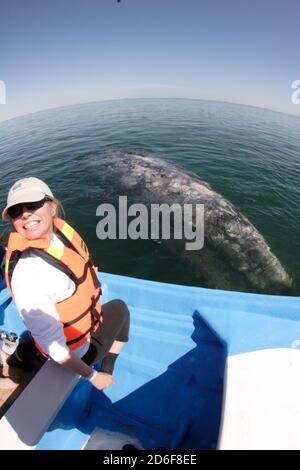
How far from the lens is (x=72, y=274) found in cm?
306

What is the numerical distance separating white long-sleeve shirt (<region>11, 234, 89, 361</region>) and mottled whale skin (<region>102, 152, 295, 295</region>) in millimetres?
5771

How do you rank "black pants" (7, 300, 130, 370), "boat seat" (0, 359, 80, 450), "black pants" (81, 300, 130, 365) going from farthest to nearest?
"black pants" (7, 300, 130, 370), "black pants" (81, 300, 130, 365), "boat seat" (0, 359, 80, 450)

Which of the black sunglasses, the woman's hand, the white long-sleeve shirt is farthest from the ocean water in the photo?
the black sunglasses

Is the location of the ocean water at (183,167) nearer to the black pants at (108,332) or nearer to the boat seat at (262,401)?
the black pants at (108,332)

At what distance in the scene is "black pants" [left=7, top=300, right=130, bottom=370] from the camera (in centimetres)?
361

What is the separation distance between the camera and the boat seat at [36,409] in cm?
265

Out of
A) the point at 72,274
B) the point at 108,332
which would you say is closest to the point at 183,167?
the point at 108,332

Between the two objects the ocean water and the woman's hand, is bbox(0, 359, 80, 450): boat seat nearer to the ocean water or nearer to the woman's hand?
the woman's hand

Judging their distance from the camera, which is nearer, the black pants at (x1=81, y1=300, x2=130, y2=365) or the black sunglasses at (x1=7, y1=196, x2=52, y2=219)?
the black sunglasses at (x1=7, y1=196, x2=52, y2=219)

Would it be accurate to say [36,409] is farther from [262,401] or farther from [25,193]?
[262,401]

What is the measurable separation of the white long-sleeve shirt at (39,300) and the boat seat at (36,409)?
2.29 feet
